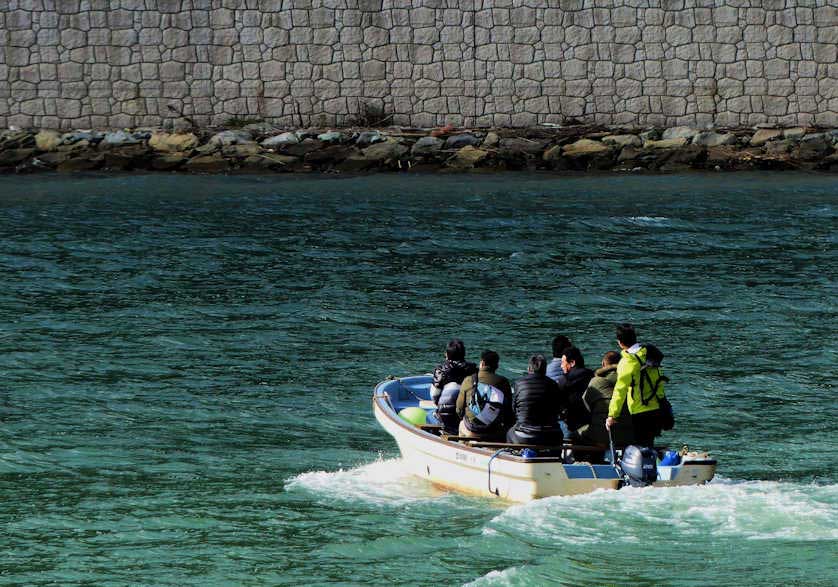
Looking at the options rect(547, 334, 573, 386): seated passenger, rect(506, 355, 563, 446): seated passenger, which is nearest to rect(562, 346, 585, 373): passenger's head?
rect(547, 334, 573, 386): seated passenger

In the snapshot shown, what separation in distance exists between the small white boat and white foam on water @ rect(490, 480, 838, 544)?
110 millimetres

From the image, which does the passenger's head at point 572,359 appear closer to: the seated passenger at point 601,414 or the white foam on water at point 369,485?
the seated passenger at point 601,414

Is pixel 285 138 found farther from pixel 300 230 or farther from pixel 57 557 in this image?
pixel 57 557

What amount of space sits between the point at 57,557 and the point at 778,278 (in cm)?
1406

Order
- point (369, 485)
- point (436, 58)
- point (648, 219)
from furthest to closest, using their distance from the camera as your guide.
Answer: point (436, 58), point (648, 219), point (369, 485)

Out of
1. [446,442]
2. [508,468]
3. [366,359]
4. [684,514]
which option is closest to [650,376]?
[684,514]

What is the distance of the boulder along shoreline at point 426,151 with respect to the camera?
3306 centimetres

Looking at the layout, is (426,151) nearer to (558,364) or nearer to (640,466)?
(558,364)

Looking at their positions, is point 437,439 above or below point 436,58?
below

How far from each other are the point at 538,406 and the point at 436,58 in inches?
861

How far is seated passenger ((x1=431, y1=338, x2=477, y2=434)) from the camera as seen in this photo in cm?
1356

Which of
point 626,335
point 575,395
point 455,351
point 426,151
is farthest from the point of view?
point 426,151

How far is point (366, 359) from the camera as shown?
17.5m

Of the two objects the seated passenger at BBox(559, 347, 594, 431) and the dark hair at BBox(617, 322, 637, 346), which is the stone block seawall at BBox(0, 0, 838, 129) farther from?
the dark hair at BBox(617, 322, 637, 346)
